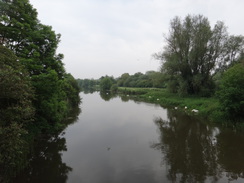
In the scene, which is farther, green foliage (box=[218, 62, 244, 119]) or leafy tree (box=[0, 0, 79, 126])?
green foliage (box=[218, 62, 244, 119])

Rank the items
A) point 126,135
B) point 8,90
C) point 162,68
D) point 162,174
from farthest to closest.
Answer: point 162,68 < point 126,135 < point 162,174 < point 8,90

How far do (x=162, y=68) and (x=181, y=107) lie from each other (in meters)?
8.04

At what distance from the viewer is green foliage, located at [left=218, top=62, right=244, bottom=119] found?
1160 centimetres

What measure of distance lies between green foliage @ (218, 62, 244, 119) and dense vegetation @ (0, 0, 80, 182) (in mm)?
12488

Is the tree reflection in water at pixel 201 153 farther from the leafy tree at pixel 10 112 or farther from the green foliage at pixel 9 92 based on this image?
the green foliage at pixel 9 92

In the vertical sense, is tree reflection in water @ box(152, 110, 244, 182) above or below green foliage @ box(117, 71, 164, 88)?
below

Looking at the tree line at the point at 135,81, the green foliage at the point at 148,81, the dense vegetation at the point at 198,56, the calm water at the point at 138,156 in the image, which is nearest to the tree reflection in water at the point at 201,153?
the calm water at the point at 138,156

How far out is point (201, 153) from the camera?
27.2 ft

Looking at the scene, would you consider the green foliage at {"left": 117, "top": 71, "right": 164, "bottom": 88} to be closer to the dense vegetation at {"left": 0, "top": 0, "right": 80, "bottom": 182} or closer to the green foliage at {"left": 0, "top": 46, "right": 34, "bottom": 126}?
the dense vegetation at {"left": 0, "top": 0, "right": 80, "bottom": 182}

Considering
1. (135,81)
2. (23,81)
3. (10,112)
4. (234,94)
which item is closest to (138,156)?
(10,112)

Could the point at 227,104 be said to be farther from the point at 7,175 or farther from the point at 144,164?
the point at 7,175

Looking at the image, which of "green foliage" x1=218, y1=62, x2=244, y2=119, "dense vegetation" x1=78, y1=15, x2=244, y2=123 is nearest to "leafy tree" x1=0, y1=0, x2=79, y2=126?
"green foliage" x1=218, y1=62, x2=244, y2=119

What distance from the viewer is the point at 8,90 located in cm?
502

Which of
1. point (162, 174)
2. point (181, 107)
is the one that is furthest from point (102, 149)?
point (181, 107)
